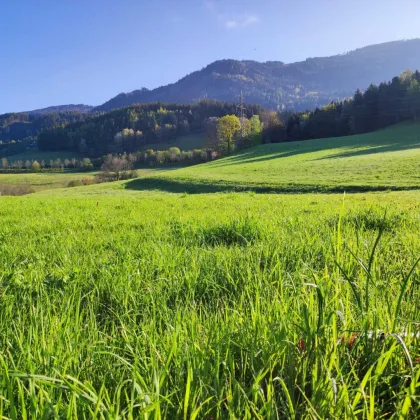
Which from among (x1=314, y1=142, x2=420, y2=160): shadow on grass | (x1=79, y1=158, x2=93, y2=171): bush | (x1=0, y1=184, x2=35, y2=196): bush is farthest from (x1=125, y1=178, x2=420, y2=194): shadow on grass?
(x1=79, y1=158, x2=93, y2=171): bush

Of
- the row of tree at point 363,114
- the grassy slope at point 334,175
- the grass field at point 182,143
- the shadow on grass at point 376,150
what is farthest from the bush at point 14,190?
the grass field at point 182,143

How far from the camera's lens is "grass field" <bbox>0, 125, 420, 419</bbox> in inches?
54.3

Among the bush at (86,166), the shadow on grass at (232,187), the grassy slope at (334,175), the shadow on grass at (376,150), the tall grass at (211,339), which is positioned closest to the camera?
the tall grass at (211,339)

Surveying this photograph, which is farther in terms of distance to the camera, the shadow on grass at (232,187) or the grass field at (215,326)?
the shadow on grass at (232,187)

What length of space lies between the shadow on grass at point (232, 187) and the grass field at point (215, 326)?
1785 cm

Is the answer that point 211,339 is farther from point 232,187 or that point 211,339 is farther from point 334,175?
point 334,175

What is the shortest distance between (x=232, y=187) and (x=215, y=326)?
35.4 m

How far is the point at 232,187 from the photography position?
37.1m

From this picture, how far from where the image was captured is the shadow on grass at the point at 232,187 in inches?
1111

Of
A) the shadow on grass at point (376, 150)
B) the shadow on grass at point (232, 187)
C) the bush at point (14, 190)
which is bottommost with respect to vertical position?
the shadow on grass at point (232, 187)

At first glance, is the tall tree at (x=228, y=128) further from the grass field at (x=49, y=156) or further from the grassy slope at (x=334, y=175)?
the grass field at (x=49, y=156)

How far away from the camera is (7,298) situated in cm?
262

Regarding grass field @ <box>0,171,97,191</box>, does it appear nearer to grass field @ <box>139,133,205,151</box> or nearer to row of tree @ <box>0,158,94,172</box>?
row of tree @ <box>0,158,94,172</box>

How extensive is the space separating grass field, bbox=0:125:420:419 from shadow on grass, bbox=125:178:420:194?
17.8 metres
